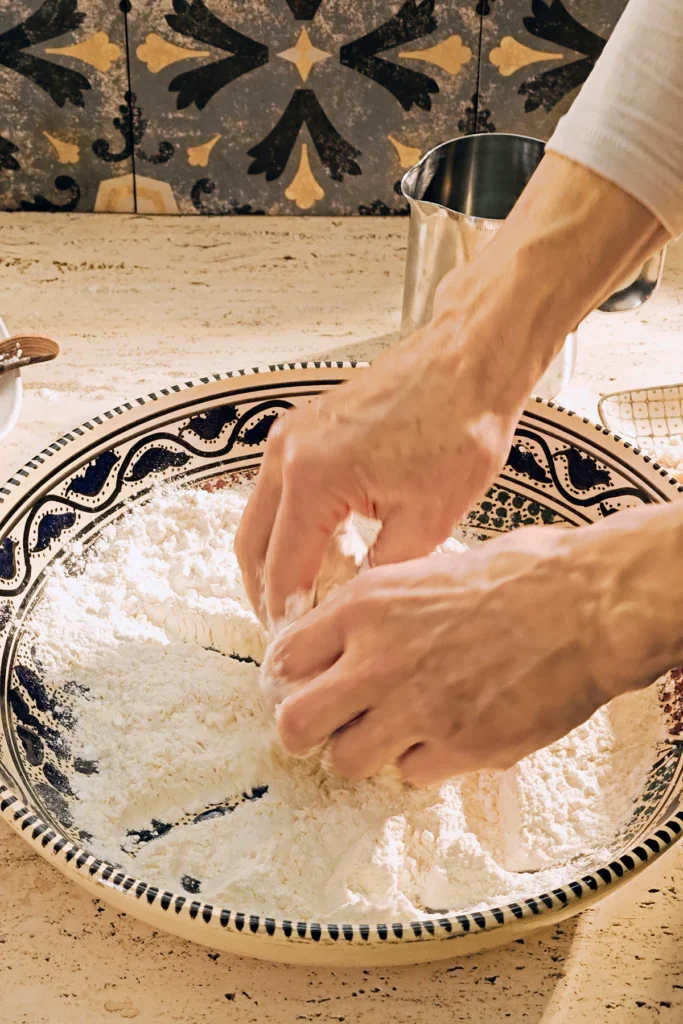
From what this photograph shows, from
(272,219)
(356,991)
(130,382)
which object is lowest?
(356,991)

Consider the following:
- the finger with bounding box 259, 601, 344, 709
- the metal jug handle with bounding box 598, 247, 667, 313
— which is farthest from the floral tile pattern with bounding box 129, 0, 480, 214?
the finger with bounding box 259, 601, 344, 709

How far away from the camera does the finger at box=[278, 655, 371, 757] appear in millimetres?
533

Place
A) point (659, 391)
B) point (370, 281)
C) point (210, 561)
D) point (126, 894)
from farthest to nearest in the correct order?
1. point (370, 281)
2. point (659, 391)
3. point (210, 561)
4. point (126, 894)

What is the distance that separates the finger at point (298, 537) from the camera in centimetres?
62

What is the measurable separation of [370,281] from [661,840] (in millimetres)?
762

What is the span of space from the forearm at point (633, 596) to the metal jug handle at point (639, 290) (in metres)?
0.52

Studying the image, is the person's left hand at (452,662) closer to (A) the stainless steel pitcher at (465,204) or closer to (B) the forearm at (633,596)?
(B) the forearm at (633,596)

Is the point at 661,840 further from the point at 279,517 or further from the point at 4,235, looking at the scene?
the point at 4,235

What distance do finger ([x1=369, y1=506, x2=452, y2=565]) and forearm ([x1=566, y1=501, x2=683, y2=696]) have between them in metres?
0.15

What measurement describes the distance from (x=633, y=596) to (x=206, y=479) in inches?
16.6

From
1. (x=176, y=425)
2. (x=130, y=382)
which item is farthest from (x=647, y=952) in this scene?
(x=130, y=382)

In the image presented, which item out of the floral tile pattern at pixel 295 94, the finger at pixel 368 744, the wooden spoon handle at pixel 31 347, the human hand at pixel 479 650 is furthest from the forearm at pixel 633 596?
the floral tile pattern at pixel 295 94

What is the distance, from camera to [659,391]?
0.92 m

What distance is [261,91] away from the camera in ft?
3.77
